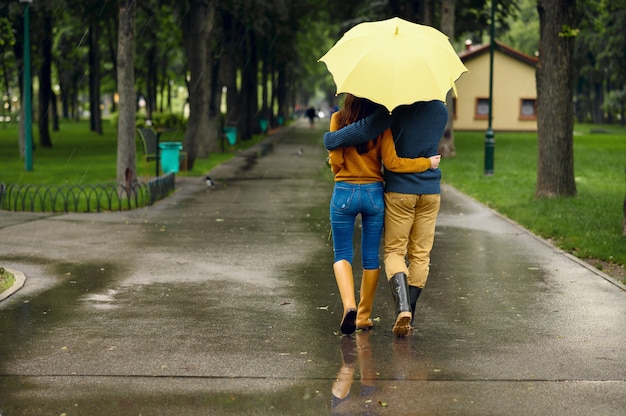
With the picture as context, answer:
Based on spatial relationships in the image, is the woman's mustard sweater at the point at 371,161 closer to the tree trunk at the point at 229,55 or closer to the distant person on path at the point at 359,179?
the distant person on path at the point at 359,179

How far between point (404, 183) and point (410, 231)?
43 cm

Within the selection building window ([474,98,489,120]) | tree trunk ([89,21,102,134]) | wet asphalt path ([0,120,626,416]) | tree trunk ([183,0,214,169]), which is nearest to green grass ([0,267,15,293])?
wet asphalt path ([0,120,626,416])

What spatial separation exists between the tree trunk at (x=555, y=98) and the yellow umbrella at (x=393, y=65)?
1084cm

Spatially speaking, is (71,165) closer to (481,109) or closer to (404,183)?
(404,183)

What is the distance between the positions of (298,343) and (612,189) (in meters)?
15.1

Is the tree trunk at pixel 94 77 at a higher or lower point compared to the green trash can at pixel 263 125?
higher

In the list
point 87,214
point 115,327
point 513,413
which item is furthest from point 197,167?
point 513,413

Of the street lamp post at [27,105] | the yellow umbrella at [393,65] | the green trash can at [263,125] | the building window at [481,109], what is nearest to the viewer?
the yellow umbrella at [393,65]

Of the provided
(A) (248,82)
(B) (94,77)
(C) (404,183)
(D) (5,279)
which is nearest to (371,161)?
(C) (404,183)

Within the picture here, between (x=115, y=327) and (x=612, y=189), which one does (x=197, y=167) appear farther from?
(x=115, y=327)

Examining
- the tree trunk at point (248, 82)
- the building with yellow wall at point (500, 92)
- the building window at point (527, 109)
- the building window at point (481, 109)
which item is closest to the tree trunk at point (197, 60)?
the tree trunk at point (248, 82)

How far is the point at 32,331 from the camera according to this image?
728cm

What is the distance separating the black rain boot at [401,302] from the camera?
22.7ft

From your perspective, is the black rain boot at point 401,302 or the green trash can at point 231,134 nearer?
the black rain boot at point 401,302
